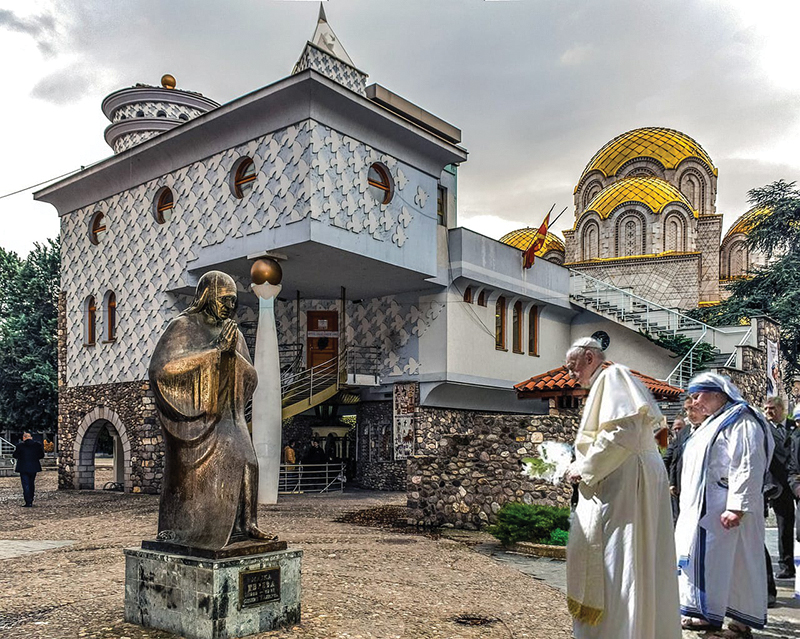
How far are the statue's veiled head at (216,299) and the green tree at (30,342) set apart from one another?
30799 millimetres

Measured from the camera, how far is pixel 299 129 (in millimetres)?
16938

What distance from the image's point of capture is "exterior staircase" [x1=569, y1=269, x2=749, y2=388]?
891 inches

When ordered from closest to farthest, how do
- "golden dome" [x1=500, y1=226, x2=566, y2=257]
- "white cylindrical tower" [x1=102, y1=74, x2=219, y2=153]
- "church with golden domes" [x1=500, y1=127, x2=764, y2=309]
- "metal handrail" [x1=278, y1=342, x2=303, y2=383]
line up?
"metal handrail" [x1=278, y1=342, x2=303, y2=383] < "white cylindrical tower" [x1=102, y1=74, x2=219, y2=153] < "church with golden domes" [x1=500, y1=127, x2=764, y2=309] < "golden dome" [x1=500, y1=226, x2=566, y2=257]

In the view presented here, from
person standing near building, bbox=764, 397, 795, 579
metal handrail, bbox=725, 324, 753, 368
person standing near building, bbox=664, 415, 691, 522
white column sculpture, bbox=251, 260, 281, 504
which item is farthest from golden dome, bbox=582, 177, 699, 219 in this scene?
person standing near building, bbox=764, 397, 795, 579

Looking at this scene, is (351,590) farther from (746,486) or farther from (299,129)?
(299,129)

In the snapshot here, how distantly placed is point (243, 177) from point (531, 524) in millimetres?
11552

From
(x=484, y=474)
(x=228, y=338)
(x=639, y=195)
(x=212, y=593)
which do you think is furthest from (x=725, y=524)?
(x=639, y=195)

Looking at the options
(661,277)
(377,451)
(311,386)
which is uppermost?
(661,277)

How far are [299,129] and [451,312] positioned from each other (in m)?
6.61

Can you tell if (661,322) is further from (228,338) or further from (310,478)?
(228,338)

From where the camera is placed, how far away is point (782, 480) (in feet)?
25.8

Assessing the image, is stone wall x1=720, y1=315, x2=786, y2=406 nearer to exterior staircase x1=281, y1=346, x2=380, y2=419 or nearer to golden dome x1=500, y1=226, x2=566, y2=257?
exterior staircase x1=281, y1=346, x2=380, y2=419

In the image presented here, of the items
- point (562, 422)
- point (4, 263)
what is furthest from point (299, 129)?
point (4, 263)

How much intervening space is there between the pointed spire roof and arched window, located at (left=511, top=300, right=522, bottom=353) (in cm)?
896
